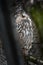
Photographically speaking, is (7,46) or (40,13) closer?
(7,46)

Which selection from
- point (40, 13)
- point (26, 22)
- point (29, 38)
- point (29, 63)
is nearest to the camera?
point (40, 13)

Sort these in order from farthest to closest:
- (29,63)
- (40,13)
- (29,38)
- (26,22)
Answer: (26,22), (29,38), (29,63), (40,13)

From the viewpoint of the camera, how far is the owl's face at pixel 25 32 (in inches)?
59.0

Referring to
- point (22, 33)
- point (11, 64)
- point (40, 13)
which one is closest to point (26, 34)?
point (22, 33)

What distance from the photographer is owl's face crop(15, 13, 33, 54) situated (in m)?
1.50

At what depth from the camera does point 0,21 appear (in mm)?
227

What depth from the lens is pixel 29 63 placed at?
3.34ft

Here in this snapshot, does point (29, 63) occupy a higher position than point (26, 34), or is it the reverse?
point (26, 34)

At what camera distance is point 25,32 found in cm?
160

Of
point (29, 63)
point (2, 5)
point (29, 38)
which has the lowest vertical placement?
point (29, 63)

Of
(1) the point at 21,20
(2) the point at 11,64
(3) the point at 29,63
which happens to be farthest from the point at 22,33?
(2) the point at 11,64

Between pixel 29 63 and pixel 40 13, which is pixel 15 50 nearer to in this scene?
pixel 40 13

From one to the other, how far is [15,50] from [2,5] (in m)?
0.06

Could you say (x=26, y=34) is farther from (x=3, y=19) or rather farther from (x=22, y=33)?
(x=3, y=19)
